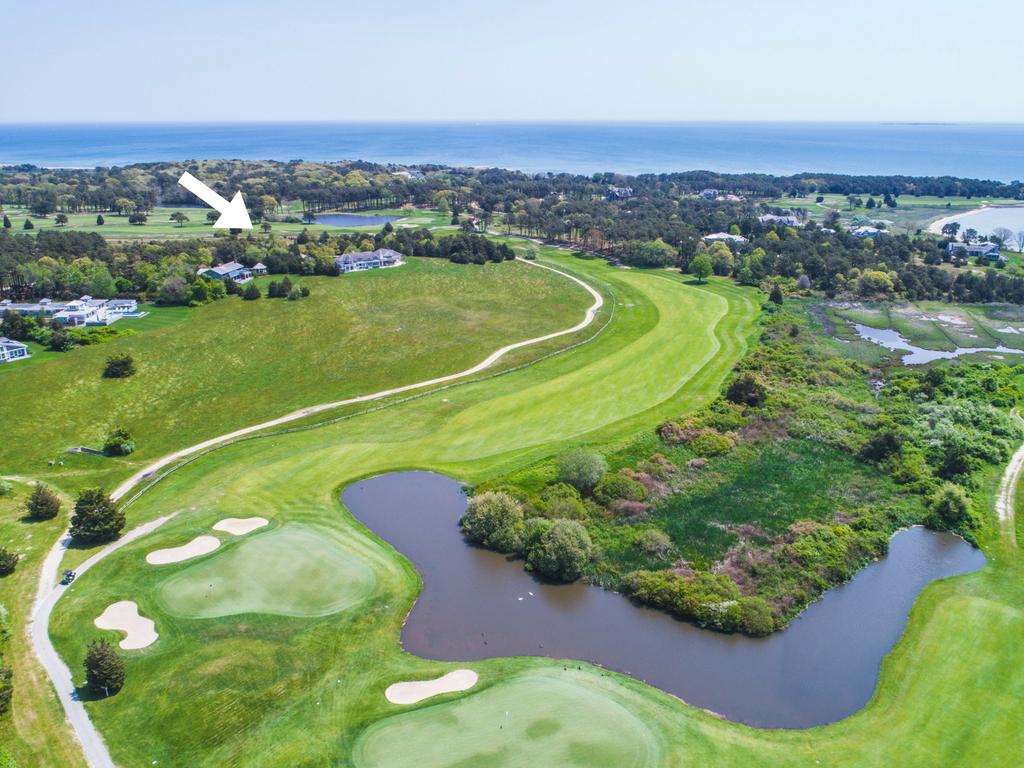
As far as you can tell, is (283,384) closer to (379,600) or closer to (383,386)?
(383,386)

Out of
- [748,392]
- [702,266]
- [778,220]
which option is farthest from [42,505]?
[778,220]

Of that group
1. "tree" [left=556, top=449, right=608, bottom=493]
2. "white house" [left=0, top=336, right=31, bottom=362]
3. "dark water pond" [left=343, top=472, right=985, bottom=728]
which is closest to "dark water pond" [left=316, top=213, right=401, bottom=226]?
"white house" [left=0, top=336, right=31, bottom=362]

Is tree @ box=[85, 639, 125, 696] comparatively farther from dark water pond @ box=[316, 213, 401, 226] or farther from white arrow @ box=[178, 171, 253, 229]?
dark water pond @ box=[316, 213, 401, 226]

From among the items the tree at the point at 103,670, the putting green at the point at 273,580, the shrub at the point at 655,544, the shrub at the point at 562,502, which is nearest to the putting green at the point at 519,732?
the putting green at the point at 273,580

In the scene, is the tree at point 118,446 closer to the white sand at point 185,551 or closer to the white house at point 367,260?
the white sand at point 185,551

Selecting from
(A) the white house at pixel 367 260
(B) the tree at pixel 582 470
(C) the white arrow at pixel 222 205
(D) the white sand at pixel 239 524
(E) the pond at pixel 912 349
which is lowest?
(D) the white sand at pixel 239 524

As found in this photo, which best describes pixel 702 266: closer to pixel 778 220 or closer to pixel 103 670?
pixel 778 220

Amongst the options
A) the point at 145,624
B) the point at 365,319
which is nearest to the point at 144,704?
the point at 145,624
